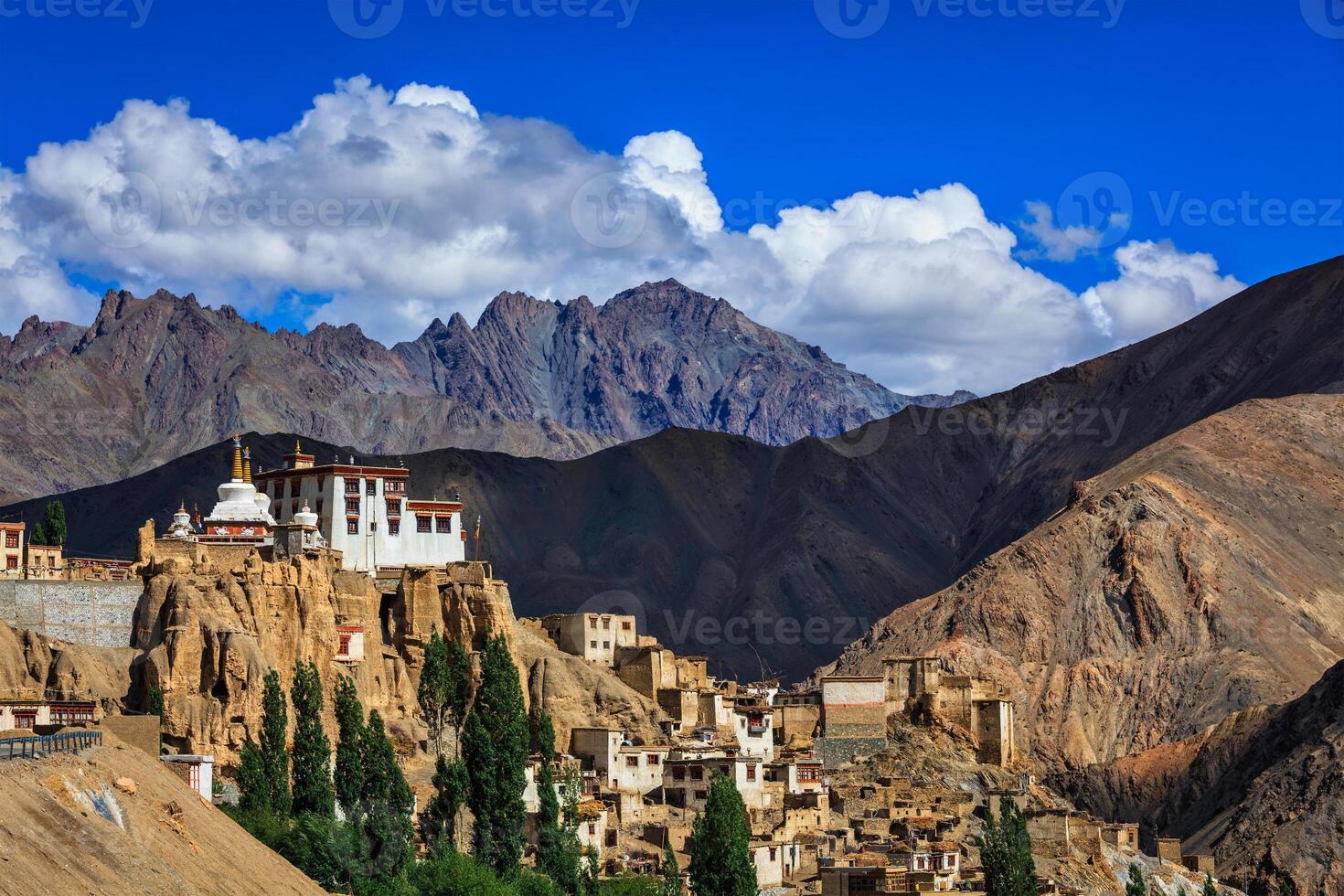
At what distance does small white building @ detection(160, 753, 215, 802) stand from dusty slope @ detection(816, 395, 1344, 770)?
10219cm

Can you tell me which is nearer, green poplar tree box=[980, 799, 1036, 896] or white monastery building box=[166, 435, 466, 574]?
green poplar tree box=[980, 799, 1036, 896]

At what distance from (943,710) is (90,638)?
56945 mm

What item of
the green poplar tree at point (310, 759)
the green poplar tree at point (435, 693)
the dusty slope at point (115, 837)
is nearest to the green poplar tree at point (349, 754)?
the green poplar tree at point (310, 759)

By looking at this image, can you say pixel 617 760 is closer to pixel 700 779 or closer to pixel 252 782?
pixel 700 779

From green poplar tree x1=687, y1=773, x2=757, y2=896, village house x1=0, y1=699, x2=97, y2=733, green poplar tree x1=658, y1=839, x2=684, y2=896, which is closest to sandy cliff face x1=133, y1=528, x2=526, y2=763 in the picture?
village house x1=0, y1=699, x2=97, y2=733

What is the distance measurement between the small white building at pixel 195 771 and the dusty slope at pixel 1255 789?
248 ft

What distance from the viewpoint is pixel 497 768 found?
83.2m

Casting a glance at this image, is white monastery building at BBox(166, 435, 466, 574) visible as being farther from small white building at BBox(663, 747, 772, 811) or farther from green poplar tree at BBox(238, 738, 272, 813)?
green poplar tree at BBox(238, 738, 272, 813)

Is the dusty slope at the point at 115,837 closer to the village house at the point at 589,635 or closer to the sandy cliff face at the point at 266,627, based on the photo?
the sandy cliff face at the point at 266,627

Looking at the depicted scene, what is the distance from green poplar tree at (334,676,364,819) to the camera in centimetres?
7856

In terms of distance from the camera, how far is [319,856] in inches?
2793

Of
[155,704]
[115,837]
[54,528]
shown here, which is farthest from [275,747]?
[54,528]

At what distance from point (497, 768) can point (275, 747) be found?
8732 millimetres

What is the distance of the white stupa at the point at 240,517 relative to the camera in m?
101
